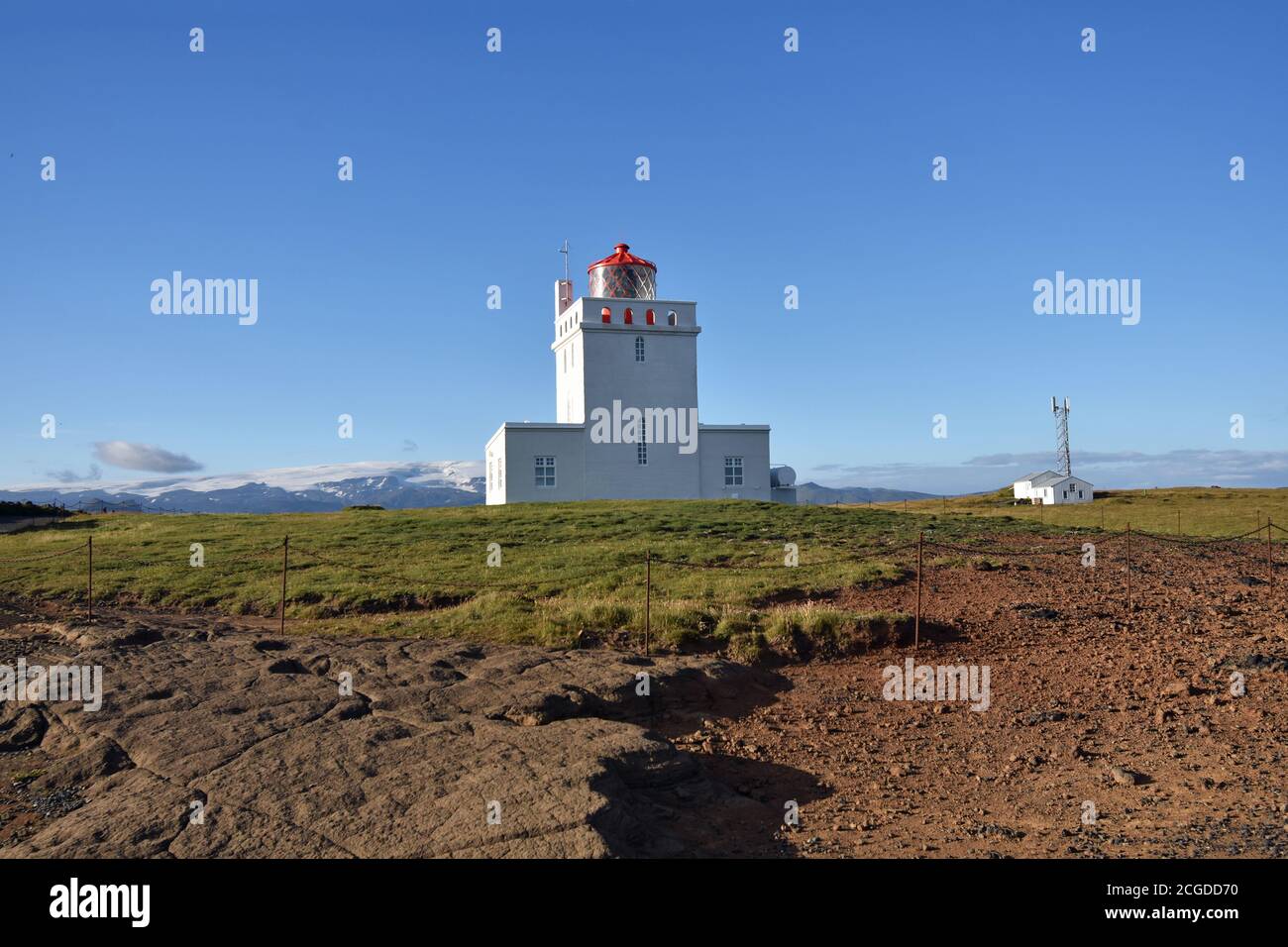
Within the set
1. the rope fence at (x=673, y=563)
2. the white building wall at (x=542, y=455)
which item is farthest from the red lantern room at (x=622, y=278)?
the rope fence at (x=673, y=563)

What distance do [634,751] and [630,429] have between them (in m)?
28.4

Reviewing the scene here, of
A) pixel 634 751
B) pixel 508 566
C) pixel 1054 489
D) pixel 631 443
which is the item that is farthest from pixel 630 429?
pixel 1054 489

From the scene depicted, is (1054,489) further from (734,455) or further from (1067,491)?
(734,455)

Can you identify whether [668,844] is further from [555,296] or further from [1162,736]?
[555,296]

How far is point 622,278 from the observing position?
122 ft

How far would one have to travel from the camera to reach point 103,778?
7203mm

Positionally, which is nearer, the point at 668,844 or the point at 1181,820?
the point at 668,844

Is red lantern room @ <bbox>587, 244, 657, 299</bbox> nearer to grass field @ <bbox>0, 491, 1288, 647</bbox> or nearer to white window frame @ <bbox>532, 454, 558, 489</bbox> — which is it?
white window frame @ <bbox>532, 454, 558, 489</bbox>

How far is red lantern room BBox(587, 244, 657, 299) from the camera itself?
3722cm

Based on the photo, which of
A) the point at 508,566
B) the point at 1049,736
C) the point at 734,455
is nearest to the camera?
the point at 1049,736

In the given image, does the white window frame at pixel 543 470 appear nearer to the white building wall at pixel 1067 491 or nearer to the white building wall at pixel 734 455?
the white building wall at pixel 734 455

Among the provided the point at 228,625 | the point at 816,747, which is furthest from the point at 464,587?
the point at 816,747

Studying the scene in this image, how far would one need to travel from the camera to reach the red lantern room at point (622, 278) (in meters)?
37.2
